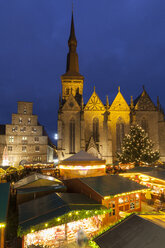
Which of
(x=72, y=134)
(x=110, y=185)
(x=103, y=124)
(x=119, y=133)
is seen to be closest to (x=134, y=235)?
(x=110, y=185)

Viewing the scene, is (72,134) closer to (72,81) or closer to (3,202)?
(72,81)

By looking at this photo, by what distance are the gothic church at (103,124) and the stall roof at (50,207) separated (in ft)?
81.3

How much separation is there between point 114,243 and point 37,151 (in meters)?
31.8

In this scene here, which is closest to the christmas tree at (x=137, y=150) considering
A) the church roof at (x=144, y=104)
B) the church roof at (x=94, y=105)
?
the church roof at (x=94, y=105)

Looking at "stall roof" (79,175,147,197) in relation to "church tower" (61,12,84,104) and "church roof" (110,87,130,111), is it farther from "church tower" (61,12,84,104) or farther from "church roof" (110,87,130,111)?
"church tower" (61,12,84,104)

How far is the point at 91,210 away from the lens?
8172 millimetres

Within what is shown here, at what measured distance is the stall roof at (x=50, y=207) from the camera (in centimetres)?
763

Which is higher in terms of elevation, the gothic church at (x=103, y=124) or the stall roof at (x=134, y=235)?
the gothic church at (x=103, y=124)

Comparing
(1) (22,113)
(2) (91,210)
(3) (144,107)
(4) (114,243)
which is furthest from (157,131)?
(4) (114,243)

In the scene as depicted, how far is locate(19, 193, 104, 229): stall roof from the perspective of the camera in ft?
25.0

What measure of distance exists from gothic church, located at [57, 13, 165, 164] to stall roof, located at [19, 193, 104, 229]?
2479cm

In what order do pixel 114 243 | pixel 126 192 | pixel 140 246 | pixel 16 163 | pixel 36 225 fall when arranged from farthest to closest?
pixel 16 163 < pixel 126 192 < pixel 36 225 < pixel 114 243 < pixel 140 246

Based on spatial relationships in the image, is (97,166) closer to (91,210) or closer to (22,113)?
(91,210)

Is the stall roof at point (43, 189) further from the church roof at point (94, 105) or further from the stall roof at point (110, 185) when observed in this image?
the church roof at point (94, 105)
